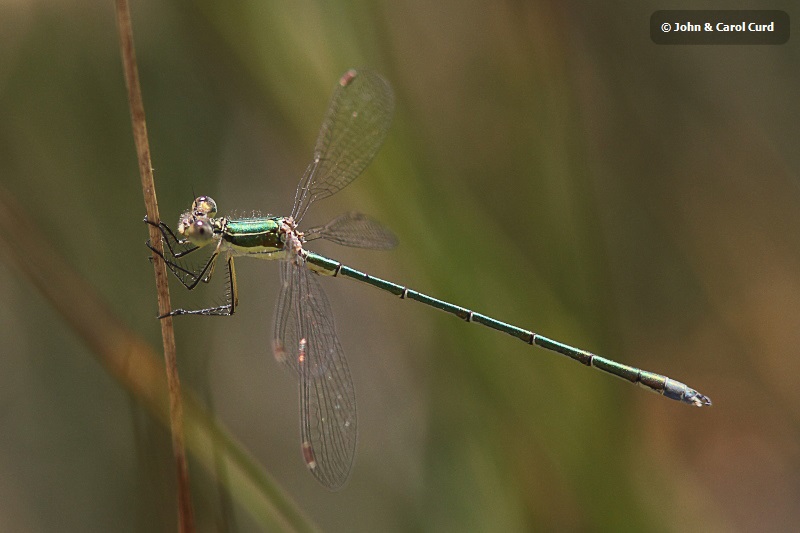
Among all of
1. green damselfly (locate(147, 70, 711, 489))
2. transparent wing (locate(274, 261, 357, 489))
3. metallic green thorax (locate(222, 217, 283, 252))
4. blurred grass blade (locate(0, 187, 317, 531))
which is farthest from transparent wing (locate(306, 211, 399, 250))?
blurred grass blade (locate(0, 187, 317, 531))

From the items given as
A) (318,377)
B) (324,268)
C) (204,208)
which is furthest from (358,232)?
(318,377)

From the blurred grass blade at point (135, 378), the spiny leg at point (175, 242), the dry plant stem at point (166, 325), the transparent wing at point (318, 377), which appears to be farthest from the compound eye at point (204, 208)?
the dry plant stem at point (166, 325)

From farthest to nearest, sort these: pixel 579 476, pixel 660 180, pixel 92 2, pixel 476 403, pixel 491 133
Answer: pixel 660 180 < pixel 491 133 < pixel 92 2 < pixel 476 403 < pixel 579 476

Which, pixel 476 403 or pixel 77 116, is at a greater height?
pixel 77 116

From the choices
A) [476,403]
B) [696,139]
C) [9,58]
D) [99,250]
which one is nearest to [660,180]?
[696,139]

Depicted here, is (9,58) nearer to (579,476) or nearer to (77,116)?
(77,116)

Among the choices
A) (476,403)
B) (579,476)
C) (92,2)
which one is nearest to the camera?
(579,476)

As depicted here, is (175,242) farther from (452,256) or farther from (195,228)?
(452,256)

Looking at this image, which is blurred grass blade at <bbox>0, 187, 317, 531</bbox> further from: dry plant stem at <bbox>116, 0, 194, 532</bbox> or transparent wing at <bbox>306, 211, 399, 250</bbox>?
transparent wing at <bbox>306, 211, 399, 250</bbox>
